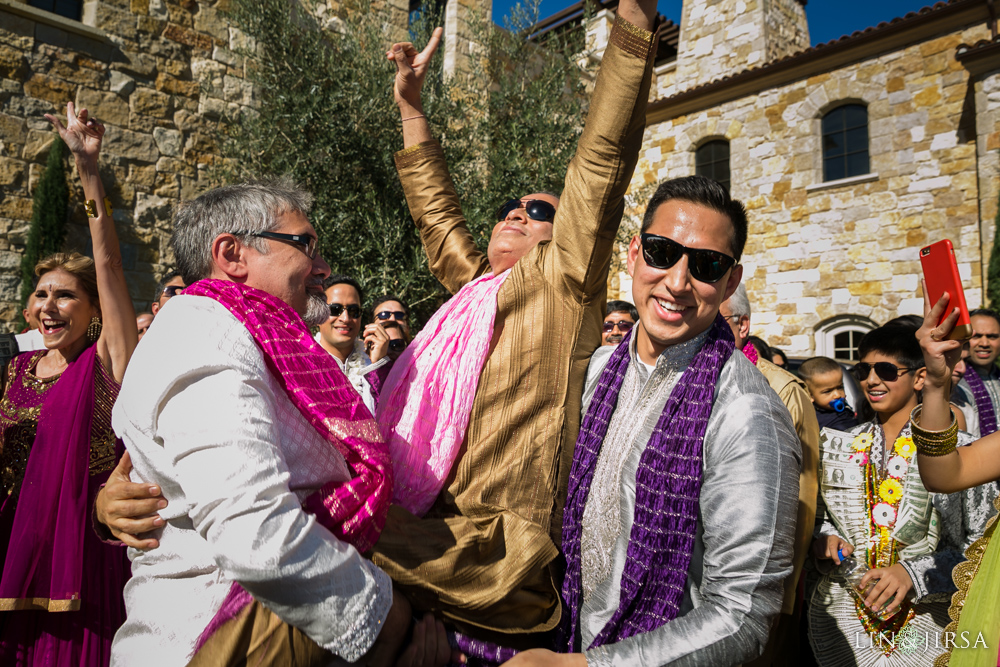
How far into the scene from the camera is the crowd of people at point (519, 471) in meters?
1.31

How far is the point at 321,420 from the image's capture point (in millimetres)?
1459

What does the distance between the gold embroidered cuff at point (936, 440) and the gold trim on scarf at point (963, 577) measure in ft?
0.65

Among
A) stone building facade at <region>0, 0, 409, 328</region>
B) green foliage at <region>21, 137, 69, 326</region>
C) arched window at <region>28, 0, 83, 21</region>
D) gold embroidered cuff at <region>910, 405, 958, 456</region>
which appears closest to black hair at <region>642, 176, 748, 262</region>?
gold embroidered cuff at <region>910, 405, 958, 456</region>

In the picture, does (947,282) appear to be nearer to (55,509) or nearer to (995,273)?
(55,509)

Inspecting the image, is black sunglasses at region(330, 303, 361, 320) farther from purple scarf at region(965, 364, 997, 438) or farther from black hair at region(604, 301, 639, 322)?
purple scarf at region(965, 364, 997, 438)

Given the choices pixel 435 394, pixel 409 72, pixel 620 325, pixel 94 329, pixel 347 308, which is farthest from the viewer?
pixel 620 325

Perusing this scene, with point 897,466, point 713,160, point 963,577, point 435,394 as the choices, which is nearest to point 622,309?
point 897,466

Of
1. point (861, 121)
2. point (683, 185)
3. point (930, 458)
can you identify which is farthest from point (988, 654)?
point (861, 121)

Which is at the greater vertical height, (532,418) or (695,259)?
(695,259)

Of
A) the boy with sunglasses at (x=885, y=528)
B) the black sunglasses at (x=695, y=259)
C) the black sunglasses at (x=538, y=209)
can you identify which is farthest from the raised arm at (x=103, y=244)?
the boy with sunglasses at (x=885, y=528)

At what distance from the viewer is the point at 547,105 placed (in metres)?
9.45

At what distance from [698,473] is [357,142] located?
25.5 feet

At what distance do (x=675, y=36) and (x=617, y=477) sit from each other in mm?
19090

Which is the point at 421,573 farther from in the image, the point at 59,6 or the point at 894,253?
the point at 894,253
